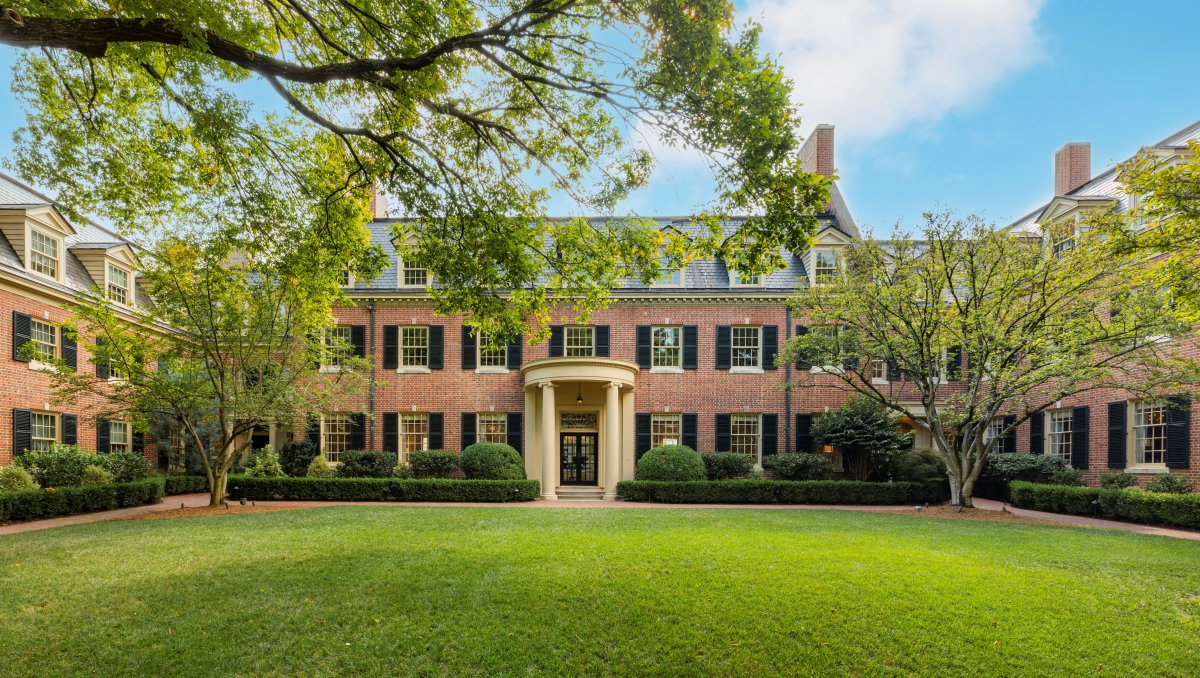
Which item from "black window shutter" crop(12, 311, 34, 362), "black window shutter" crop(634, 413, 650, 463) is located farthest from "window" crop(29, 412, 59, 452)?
"black window shutter" crop(634, 413, 650, 463)

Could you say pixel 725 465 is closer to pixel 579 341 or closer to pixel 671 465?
pixel 671 465

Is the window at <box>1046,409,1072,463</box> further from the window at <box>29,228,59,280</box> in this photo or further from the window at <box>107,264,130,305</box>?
the window at <box>29,228,59,280</box>

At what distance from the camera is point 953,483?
16203mm

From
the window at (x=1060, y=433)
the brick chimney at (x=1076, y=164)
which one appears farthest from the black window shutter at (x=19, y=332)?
the brick chimney at (x=1076, y=164)

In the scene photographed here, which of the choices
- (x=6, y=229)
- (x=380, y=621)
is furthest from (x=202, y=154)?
(x=6, y=229)

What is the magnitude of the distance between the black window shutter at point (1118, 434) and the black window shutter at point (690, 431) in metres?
11.5

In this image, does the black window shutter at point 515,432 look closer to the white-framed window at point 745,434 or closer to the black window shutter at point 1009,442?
the white-framed window at point 745,434

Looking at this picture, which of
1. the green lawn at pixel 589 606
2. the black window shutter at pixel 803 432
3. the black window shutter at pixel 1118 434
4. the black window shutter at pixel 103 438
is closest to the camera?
the green lawn at pixel 589 606

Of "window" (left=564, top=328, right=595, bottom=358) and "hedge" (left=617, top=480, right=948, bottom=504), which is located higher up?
"window" (left=564, top=328, right=595, bottom=358)

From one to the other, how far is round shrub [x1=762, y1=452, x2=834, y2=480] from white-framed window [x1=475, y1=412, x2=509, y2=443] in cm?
906

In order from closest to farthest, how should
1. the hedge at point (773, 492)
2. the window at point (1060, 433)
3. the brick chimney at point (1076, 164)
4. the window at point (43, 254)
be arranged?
the window at point (43, 254)
the hedge at point (773, 492)
the window at point (1060, 433)
the brick chimney at point (1076, 164)

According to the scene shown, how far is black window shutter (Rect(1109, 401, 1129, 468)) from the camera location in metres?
16.1

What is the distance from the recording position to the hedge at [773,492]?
17453 millimetres

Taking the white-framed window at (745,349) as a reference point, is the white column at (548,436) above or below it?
below
